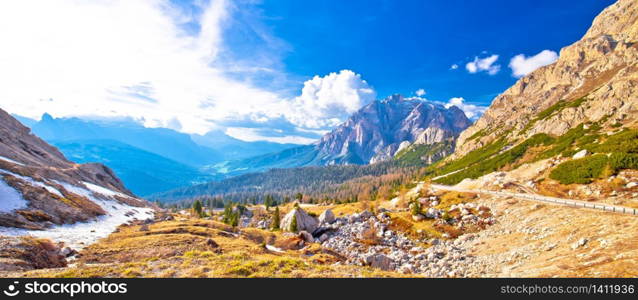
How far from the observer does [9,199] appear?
47188 millimetres

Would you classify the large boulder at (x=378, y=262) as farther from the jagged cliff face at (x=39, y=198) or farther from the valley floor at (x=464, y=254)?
the jagged cliff face at (x=39, y=198)

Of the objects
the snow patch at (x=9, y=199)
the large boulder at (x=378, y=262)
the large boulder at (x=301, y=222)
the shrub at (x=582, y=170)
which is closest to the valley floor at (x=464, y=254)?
the large boulder at (x=378, y=262)

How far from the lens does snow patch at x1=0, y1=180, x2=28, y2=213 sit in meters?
43.8

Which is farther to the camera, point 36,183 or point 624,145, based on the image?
point 624,145

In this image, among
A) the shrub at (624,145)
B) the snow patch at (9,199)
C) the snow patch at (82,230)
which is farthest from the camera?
the shrub at (624,145)

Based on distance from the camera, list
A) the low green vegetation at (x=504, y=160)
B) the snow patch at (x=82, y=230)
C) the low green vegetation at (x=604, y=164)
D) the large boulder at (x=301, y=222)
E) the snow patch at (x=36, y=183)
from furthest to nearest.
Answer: the low green vegetation at (x=504, y=160) → the large boulder at (x=301, y=222) → the snow patch at (x=36, y=183) → the low green vegetation at (x=604, y=164) → the snow patch at (x=82, y=230)

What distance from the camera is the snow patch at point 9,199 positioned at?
4384 centimetres

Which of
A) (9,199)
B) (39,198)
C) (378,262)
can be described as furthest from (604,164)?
(39,198)

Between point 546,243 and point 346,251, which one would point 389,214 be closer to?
point 346,251

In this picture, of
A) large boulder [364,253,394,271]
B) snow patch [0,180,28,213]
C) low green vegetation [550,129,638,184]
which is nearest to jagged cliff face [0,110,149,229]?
snow patch [0,180,28,213]

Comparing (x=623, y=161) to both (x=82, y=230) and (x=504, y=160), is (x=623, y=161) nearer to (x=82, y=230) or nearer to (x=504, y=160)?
(x=504, y=160)
